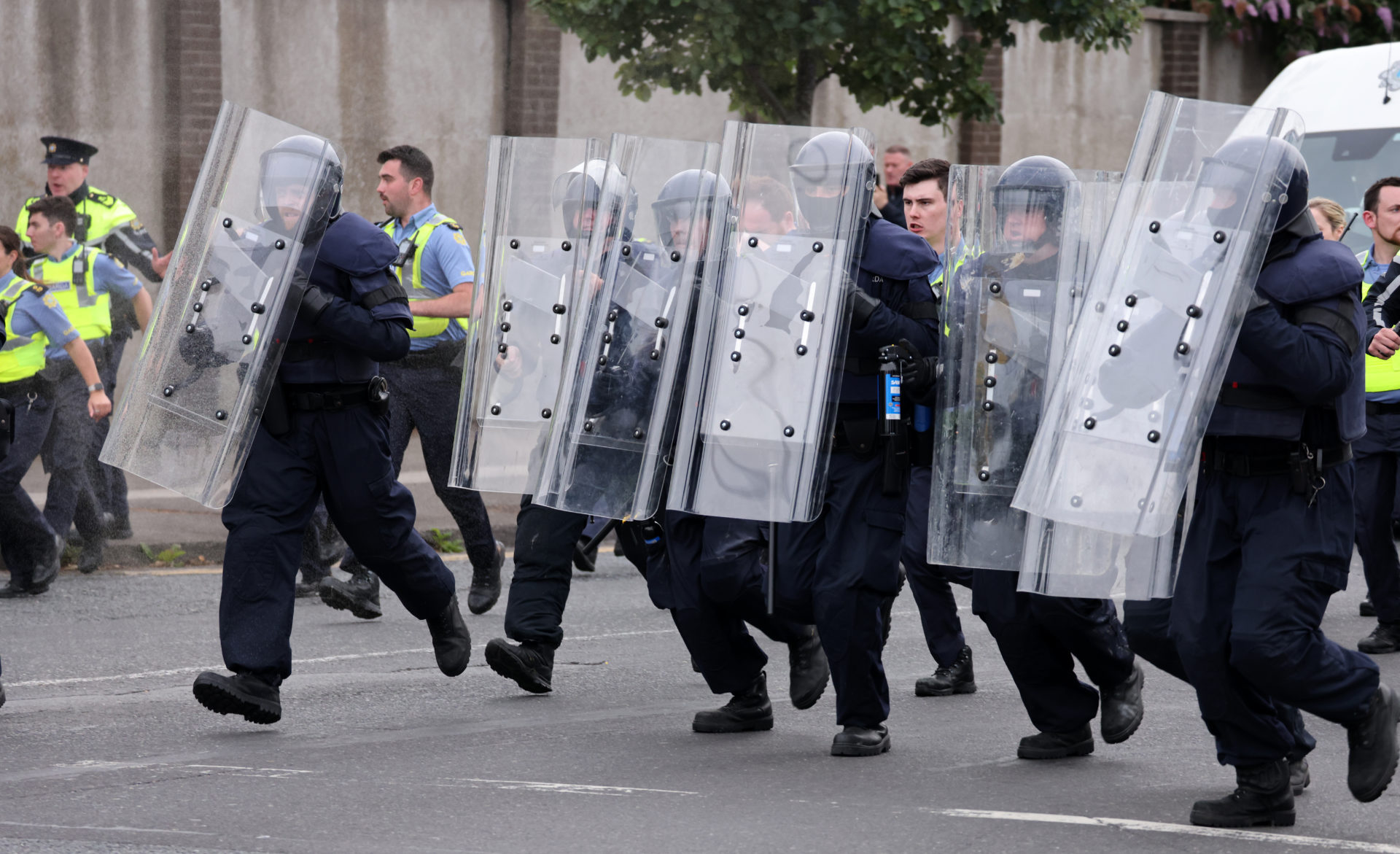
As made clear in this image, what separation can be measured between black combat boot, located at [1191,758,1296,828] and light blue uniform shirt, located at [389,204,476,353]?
4453 mm

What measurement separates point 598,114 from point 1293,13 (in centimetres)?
774

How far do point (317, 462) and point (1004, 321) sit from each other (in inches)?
89.3

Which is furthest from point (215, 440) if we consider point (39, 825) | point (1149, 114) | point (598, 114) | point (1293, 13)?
point (1293, 13)


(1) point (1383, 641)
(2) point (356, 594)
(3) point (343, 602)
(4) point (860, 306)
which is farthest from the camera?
(2) point (356, 594)

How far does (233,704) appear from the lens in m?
5.77

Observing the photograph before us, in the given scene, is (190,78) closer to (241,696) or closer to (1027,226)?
(241,696)

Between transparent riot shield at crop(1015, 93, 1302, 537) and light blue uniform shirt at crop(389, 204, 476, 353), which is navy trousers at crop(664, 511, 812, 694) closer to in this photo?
transparent riot shield at crop(1015, 93, 1302, 537)

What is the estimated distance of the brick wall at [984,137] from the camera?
720 inches

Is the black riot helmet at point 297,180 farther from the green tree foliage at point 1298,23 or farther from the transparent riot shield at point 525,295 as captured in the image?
the green tree foliage at point 1298,23

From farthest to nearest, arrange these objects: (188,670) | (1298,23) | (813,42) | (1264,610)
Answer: (1298,23), (813,42), (188,670), (1264,610)

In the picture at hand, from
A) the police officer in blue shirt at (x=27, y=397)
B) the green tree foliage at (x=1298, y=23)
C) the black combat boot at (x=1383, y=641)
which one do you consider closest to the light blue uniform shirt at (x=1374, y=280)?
the black combat boot at (x=1383, y=641)

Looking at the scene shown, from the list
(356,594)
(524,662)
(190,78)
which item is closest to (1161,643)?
(524,662)

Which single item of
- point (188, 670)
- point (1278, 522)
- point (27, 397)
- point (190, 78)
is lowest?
point (188, 670)

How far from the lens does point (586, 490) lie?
5883mm
